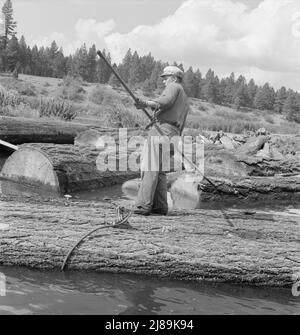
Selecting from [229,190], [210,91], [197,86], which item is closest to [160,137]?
[229,190]

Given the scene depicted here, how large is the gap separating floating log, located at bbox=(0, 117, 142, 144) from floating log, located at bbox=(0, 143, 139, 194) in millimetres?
2798

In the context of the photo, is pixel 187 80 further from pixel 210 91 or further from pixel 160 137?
pixel 160 137

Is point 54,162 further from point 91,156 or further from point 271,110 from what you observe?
point 271,110

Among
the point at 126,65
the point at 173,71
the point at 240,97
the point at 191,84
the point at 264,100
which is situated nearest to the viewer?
the point at 173,71

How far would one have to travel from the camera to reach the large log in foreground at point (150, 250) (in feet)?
17.1

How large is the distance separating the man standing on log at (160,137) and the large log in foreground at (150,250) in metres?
0.67

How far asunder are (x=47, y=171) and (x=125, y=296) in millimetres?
5295

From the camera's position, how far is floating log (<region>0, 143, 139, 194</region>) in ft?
31.3

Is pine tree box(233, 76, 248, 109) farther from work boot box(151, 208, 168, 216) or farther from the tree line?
work boot box(151, 208, 168, 216)

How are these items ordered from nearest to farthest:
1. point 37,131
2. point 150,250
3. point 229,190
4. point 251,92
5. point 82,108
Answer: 1. point 150,250
2. point 229,190
3. point 37,131
4. point 82,108
5. point 251,92

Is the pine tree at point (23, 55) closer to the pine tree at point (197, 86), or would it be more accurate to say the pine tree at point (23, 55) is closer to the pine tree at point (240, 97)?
the pine tree at point (197, 86)

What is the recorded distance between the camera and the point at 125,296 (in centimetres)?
480

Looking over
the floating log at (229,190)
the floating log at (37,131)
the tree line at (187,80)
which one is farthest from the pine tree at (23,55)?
the floating log at (229,190)
